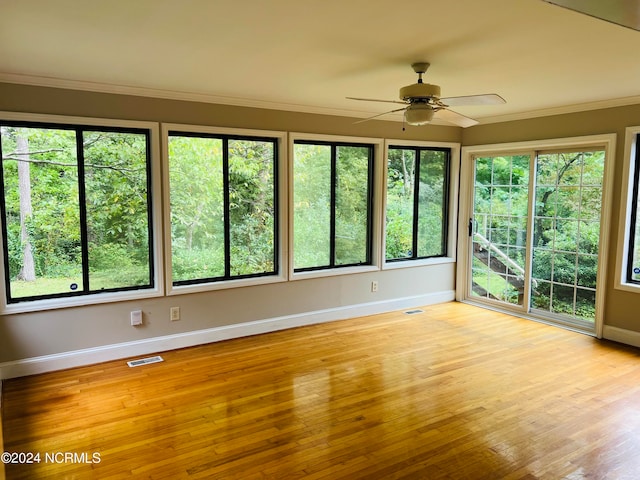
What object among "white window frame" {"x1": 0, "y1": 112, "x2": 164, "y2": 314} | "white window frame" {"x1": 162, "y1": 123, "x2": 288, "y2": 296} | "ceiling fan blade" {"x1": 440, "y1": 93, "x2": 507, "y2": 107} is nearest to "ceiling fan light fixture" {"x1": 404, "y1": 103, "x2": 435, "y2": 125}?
"ceiling fan blade" {"x1": 440, "y1": 93, "x2": 507, "y2": 107}

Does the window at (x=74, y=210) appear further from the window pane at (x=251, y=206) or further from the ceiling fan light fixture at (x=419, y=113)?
the ceiling fan light fixture at (x=419, y=113)

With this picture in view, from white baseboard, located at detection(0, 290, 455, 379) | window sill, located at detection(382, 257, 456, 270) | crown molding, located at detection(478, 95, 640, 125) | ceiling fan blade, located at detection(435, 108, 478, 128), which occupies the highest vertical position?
crown molding, located at detection(478, 95, 640, 125)

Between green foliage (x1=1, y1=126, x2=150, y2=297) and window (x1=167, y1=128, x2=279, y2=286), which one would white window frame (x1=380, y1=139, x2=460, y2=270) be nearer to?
window (x1=167, y1=128, x2=279, y2=286)

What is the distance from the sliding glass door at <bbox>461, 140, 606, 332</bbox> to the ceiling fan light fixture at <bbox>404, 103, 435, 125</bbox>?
2683 millimetres

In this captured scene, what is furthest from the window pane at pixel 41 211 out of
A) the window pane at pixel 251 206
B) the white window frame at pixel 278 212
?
the window pane at pixel 251 206

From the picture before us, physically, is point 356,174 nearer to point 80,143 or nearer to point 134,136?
point 134,136

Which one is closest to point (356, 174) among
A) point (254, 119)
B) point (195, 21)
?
point (254, 119)

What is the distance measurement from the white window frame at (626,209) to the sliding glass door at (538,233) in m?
0.21

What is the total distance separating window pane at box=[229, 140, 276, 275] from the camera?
189 inches

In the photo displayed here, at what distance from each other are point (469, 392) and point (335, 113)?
10.7ft

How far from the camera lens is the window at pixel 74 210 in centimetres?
379

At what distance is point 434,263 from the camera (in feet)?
20.3

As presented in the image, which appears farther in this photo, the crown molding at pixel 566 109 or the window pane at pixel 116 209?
the crown molding at pixel 566 109

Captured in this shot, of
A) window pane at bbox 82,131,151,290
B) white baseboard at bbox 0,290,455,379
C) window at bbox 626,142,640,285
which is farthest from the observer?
window at bbox 626,142,640,285
